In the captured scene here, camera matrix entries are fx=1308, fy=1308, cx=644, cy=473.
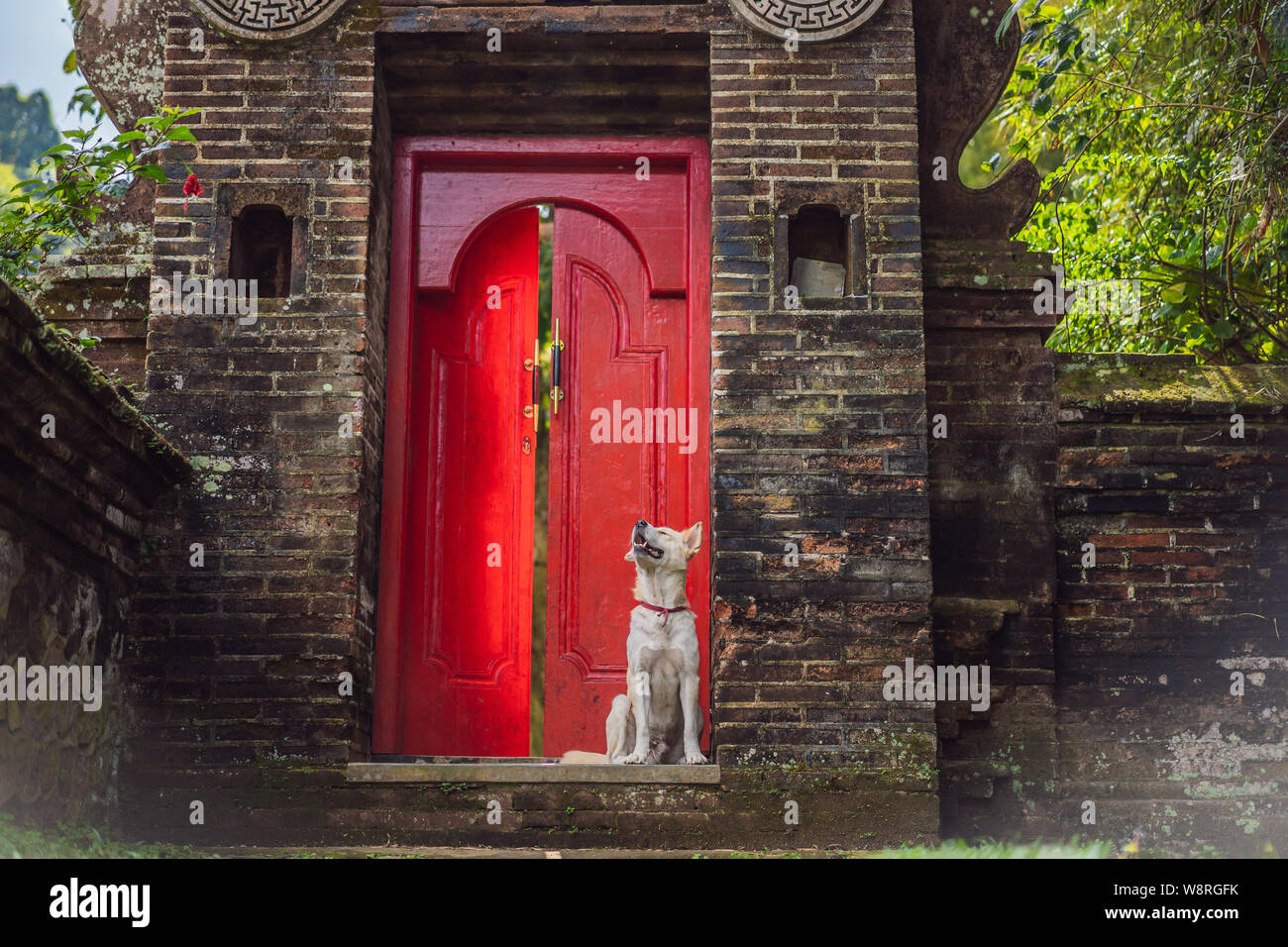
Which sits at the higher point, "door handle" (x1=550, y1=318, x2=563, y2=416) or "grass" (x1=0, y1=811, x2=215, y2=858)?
"door handle" (x1=550, y1=318, x2=563, y2=416)

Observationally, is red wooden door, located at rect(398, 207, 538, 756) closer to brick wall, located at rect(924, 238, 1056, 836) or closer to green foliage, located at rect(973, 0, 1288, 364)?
brick wall, located at rect(924, 238, 1056, 836)

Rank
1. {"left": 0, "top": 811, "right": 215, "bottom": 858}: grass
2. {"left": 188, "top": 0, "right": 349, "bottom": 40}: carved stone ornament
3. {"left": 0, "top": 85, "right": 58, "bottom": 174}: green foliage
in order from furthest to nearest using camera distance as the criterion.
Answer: {"left": 0, "top": 85, "right": 58, "bottom": 174}: green foliage → {"left": 188, "top": 0, "right": 349, "bottom": 40}: carved stone ornament → {"left": 0, "top": 811, "right": 215, "bottom": 858}: grass

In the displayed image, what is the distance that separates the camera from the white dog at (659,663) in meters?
5.38

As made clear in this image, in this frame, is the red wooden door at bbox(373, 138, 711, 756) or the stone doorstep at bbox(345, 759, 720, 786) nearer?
the stone doorstep at bbox(345, 759, 720, 786)

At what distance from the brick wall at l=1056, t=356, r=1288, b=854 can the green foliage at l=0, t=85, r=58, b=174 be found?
118ft

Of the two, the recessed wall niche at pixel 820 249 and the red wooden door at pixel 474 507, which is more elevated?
the recessed wall niche at pixel 820 249

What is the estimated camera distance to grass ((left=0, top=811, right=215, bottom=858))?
12.8ft

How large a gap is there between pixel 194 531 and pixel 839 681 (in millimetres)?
2665

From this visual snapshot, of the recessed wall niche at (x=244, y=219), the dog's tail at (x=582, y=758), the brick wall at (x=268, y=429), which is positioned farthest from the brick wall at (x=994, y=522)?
the recessed wall niche at (x=244, y=219)

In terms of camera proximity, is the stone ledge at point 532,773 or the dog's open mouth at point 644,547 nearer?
the stone ledge at point 532,773

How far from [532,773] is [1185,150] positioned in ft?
17.8

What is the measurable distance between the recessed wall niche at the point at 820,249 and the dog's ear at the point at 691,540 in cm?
103

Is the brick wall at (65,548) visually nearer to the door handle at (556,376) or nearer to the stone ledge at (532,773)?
the stone ledge at (532,773)

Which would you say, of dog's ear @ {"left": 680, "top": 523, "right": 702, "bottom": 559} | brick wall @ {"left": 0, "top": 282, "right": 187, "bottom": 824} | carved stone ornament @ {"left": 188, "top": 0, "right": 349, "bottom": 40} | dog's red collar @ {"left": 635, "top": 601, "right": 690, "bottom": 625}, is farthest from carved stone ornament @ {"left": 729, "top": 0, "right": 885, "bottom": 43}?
brick wall @ {"left": 0, "top": 282, "right": 187, "bottom": 824}
